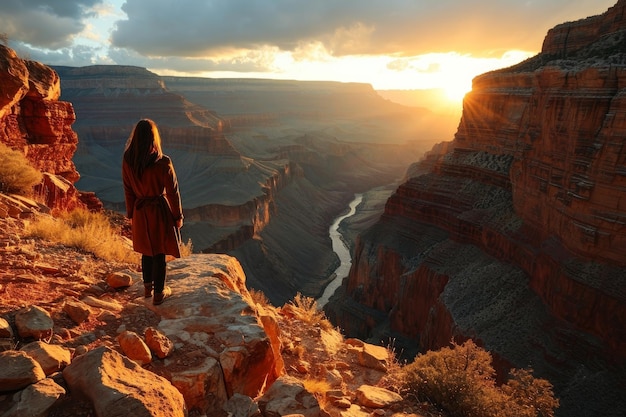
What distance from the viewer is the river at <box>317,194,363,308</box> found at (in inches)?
1519

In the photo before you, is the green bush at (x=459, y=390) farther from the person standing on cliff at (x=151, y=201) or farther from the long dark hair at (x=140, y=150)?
the long dark hair at (x=140, y=150)

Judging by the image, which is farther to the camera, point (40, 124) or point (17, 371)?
point (40, 124)

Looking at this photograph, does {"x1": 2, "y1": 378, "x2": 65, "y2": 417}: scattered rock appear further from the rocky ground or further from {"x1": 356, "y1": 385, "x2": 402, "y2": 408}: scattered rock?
{"x1": 356, "y1": 385, "x2": 402, "y2": 408}: scattered rock

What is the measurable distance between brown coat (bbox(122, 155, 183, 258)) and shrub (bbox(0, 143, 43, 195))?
4.66m

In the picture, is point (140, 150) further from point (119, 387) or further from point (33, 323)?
point (119, 387)

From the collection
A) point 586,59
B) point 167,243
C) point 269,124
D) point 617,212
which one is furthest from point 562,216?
point 269,124

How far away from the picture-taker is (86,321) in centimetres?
451

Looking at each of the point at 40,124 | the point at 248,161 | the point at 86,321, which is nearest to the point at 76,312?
the point at 86,321

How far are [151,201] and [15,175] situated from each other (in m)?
5.15

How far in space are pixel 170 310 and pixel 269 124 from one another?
126 meters

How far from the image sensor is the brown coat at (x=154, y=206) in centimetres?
506

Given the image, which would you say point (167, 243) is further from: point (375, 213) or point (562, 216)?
point (375, 213)

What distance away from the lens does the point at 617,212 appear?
13.7m

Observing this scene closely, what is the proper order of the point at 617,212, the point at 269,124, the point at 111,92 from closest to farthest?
the point at 617,212 < the point at 111,92 < the point at 269,124
